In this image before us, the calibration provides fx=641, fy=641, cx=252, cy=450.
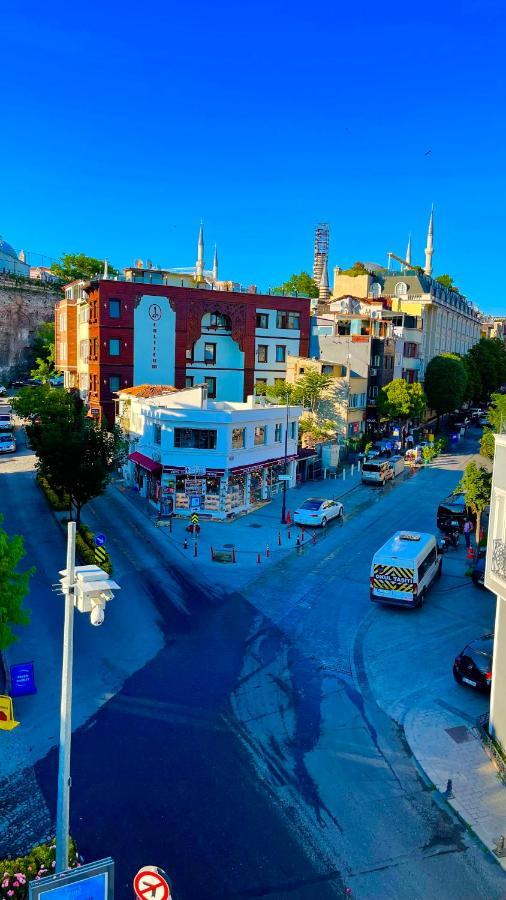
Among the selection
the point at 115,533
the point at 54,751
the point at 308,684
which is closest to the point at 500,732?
the point at 308,684

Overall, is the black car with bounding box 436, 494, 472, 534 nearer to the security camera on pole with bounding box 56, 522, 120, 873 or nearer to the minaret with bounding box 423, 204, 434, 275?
the security camera on pole with bounding box 56, 522, 120, 873

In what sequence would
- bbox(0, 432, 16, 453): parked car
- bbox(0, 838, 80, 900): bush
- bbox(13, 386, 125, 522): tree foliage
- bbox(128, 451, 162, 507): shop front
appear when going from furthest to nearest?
bbox(0, 432, 16, 453): parked car < bbox(128, 451, 162, 507): shop front < bbox(13, 386, 125, 522): tree foliage < bbox(0, 838, 80, 900): bush

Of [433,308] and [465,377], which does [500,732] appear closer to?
[465,377]

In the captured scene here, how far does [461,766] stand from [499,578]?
4.06 m

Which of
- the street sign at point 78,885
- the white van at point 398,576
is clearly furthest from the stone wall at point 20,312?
the street sign at point 78,885

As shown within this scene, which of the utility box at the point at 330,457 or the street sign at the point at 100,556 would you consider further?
the utility box at the point at 330,457

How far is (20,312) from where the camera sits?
297 ft

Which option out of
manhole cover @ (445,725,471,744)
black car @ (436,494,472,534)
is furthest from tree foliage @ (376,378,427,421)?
manhole cover @ (445,725,471,744)

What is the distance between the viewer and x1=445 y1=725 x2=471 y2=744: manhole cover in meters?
14.6

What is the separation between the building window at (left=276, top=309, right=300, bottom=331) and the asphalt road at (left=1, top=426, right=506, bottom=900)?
43.0 meters

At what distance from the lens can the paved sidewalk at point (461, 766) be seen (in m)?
12.0

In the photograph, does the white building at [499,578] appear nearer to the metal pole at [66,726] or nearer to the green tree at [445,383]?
the metal pole at [66,726]

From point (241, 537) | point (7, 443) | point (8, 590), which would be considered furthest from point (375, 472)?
point (8, 590)

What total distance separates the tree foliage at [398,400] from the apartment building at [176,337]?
9.32 m
